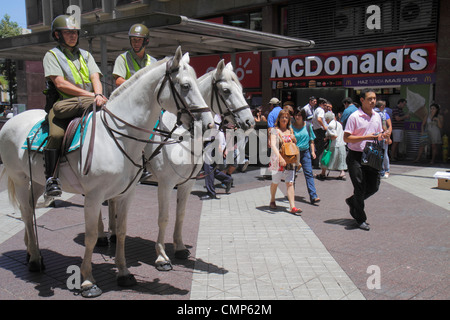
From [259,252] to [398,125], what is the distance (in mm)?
11666

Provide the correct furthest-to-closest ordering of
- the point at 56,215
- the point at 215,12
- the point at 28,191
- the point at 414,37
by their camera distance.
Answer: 1. the point at 215,12
2. the point at 414,37
3. the point at 56,215
4. the point at 28,191

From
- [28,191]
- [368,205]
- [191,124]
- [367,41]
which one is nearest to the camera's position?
[191,124]

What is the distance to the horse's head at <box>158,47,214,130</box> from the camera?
13.0ft

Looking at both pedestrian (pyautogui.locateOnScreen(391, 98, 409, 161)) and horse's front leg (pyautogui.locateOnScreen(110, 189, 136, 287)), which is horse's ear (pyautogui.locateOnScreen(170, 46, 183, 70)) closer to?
horse's front leg (pyautogui.locateOnScreen(110, 189, 136, 287))

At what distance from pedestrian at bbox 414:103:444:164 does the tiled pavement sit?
5563 millimetres

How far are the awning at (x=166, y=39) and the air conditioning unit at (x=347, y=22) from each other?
562cm

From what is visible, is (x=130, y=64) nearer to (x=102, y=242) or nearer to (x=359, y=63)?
(x=102, y=242)

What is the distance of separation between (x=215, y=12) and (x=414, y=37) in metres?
9.87

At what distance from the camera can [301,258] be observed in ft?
17.9

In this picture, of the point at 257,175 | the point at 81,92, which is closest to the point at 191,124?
the point at 81,92

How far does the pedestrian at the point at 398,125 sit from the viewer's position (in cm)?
1498

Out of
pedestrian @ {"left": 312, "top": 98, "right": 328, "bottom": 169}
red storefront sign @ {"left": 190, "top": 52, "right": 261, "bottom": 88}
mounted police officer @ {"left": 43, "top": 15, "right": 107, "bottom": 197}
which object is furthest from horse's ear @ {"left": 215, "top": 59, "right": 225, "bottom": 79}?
red storefront sign @ {"left": 190, "top": 52, "right": 261, "bottom": 88}

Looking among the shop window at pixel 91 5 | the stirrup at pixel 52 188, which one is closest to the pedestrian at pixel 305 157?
the stirrup at pixel 52 188
